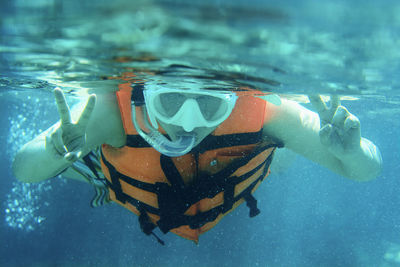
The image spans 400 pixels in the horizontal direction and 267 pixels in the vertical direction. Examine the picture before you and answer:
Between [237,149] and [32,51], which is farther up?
[32,51]

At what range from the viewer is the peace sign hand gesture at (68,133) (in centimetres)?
345

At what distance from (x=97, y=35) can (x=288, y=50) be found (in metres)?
2.40

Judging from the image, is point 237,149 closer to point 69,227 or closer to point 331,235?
point 69,227

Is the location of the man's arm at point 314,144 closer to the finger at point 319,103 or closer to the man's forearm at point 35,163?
the finger at point 319,103

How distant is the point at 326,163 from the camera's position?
550 cm

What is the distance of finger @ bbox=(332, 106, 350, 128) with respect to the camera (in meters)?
3.98

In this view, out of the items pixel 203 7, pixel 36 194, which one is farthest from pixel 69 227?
pixel 203 7

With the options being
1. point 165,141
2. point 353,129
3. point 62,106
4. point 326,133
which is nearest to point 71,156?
point 62,106

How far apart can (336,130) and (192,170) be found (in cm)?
236

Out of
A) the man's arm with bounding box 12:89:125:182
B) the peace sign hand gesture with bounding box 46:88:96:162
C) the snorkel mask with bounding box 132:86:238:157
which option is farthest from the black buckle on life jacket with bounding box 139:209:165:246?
the peace sign hand gesture with bounding box 46:88:96:162

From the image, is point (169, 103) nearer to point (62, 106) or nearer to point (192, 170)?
point (192, 170)

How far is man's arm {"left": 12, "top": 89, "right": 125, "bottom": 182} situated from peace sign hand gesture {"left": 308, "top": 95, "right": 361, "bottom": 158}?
318cm

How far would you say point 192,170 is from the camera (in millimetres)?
4910

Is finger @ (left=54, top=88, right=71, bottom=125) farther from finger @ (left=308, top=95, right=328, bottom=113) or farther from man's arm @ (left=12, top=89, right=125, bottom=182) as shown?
finger @ (left=308, top=95, right=328, bottom=113)
